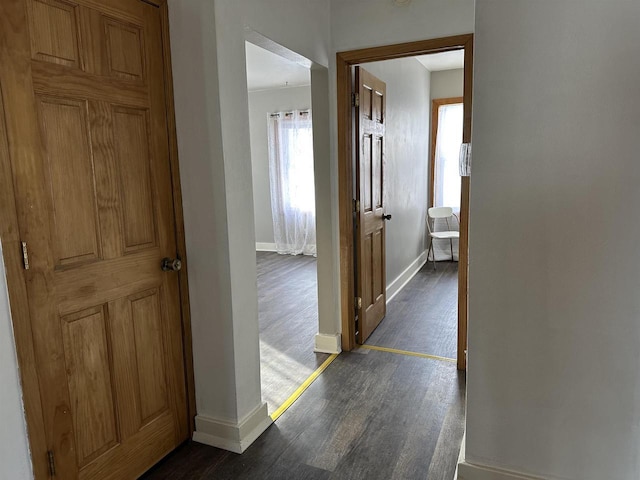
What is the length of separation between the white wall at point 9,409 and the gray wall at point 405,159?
113 inches

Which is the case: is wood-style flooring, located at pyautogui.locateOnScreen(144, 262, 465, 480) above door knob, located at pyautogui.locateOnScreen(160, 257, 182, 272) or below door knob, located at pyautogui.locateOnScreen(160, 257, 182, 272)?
below

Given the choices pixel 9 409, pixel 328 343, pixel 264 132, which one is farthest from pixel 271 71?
pixel 9 409

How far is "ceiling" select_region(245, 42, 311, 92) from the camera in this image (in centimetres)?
454

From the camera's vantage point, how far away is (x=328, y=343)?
3.19m

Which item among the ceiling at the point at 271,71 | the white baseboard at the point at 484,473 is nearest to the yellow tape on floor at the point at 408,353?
→ the white baseboard at the point at 484,473

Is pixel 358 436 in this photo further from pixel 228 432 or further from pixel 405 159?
pixel 405 159

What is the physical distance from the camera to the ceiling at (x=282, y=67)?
473cm

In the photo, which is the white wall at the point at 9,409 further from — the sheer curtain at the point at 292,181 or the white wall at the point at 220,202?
the sheer curtain at the point at 292,181

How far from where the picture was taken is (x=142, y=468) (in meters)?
1.92

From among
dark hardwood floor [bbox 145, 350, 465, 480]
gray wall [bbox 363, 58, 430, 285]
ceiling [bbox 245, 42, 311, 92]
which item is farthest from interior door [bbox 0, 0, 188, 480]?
ceiling [bbox 245, 42, 311, 92]

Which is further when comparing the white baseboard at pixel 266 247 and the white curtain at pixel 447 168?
the white baseboard at pixel 266 247

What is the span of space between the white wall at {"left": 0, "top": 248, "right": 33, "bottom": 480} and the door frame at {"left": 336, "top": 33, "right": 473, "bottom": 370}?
2.07 m

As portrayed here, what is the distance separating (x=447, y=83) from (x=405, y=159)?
1808 mm

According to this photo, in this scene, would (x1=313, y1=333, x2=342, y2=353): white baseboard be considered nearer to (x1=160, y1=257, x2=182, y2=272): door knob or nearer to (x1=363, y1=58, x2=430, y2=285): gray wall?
(x1=363, y1=58, x2=430, y2=285): gray wall
